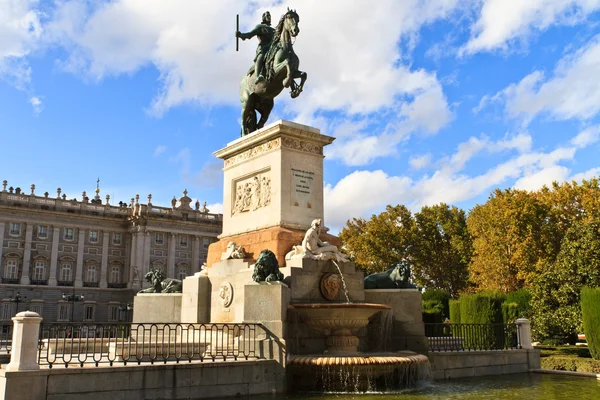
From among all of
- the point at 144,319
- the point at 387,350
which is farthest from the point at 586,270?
the point at 144,319

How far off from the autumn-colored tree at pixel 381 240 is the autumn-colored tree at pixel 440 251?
1049 millimetres

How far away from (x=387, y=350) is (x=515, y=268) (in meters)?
30.4

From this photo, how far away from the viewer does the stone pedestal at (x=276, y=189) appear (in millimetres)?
14562

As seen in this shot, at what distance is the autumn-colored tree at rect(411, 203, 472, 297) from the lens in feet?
164

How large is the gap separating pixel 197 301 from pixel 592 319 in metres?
12.2

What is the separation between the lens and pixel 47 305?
85000 mm

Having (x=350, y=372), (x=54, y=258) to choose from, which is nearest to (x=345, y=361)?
(x=350, y=372)

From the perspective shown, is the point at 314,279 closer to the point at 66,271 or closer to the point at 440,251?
the point at 440,251

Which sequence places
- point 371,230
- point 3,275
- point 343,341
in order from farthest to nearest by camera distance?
point 3,275, point 371,230, point 343,341

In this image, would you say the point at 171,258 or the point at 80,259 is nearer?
the point at 80,259

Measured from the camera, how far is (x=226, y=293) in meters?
14.3

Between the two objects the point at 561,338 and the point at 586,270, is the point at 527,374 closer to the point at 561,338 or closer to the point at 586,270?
the point at 586,270

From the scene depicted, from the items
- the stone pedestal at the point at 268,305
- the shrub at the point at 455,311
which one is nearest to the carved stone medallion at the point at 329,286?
the stone pedestal at the point at 268,305

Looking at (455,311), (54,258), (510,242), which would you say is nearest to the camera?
(455,311)
